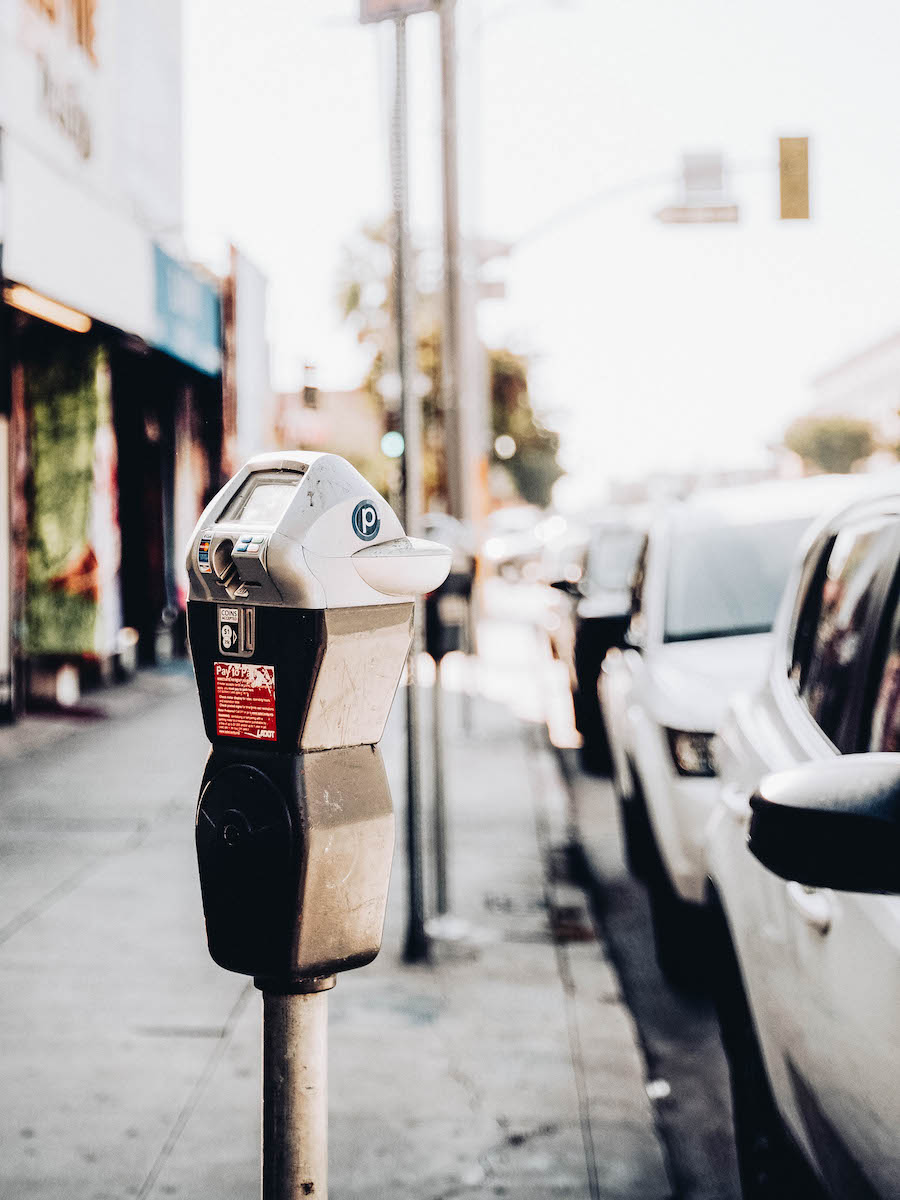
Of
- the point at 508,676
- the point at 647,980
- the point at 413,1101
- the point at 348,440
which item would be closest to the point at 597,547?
the point at 508,676

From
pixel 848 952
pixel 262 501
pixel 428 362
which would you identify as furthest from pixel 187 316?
pixel 428 362

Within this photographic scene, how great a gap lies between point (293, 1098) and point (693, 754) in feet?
8.70

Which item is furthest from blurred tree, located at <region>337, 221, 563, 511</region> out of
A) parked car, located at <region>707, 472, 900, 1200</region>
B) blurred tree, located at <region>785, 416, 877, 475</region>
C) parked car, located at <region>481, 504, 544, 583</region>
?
blurred tree, located at <region>785, 416, 877, 475</region>

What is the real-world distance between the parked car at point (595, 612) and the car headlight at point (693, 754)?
157 centimetres

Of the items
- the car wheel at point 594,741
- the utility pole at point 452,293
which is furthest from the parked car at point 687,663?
the utility pole at point 452,293

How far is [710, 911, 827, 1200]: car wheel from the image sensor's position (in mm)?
2447

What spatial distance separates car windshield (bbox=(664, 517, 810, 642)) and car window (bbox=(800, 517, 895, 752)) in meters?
2.39

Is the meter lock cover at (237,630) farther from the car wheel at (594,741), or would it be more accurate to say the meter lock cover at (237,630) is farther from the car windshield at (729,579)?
the car wheel at (594,741)

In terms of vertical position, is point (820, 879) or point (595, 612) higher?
point (595, 612)

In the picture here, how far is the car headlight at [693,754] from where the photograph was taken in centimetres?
424

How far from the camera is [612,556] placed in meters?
10.9

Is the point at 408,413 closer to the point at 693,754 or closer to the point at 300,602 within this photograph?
→ the point at 693,754

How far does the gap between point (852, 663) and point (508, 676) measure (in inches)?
422

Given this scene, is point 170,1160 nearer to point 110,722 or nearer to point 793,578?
point 793,578
